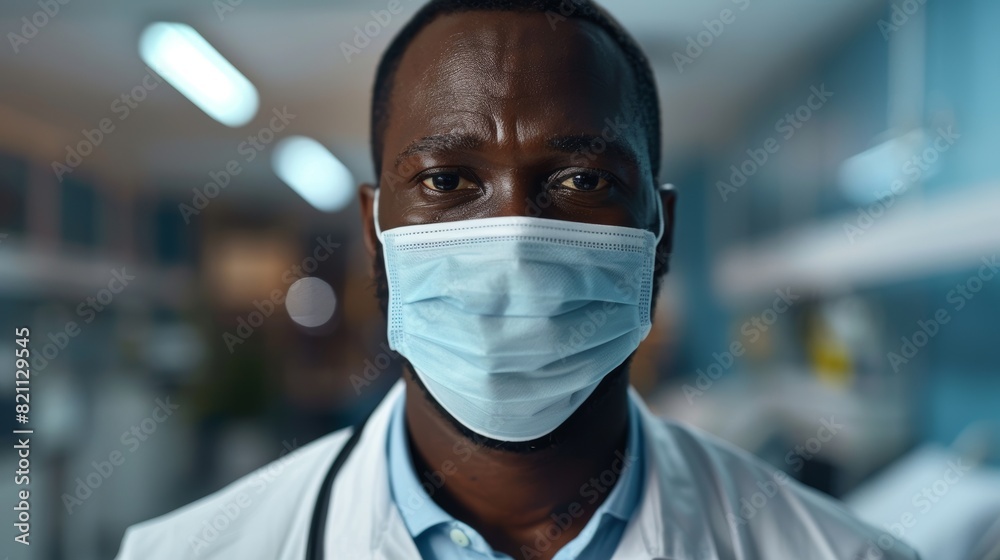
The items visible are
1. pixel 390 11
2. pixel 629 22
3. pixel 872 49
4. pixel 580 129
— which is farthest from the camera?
pixel 872 49

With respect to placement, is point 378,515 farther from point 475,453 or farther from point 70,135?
point 70,135

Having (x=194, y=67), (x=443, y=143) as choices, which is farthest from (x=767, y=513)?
(x=194, y=67)

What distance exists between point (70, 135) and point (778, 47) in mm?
2085

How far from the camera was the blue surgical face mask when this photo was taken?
0.77m

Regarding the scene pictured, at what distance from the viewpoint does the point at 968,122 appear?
5.77ft

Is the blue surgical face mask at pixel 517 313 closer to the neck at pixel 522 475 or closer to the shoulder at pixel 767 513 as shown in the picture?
the neck at pixel 522 475

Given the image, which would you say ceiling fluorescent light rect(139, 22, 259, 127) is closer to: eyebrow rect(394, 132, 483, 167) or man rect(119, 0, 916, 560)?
man rect(119, 0, 916, 560)

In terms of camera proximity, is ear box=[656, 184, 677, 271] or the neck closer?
the neck

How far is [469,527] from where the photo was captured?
2.77 feet

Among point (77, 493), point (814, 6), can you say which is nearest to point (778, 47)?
point (814, 6)

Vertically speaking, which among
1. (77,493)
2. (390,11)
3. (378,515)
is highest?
(390,11)

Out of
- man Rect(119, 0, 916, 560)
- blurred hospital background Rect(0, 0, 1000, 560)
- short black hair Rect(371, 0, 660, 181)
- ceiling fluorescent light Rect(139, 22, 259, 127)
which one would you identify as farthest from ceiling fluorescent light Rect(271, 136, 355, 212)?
man Rect(119, 0, 916, 560)

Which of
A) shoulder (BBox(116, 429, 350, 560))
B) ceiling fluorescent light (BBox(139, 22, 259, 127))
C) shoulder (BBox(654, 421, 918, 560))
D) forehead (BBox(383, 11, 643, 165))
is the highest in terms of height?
ceiling fluorescent light (BBox(139, 22, 259, 127))

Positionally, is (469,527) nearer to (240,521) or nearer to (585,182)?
(240,521)
